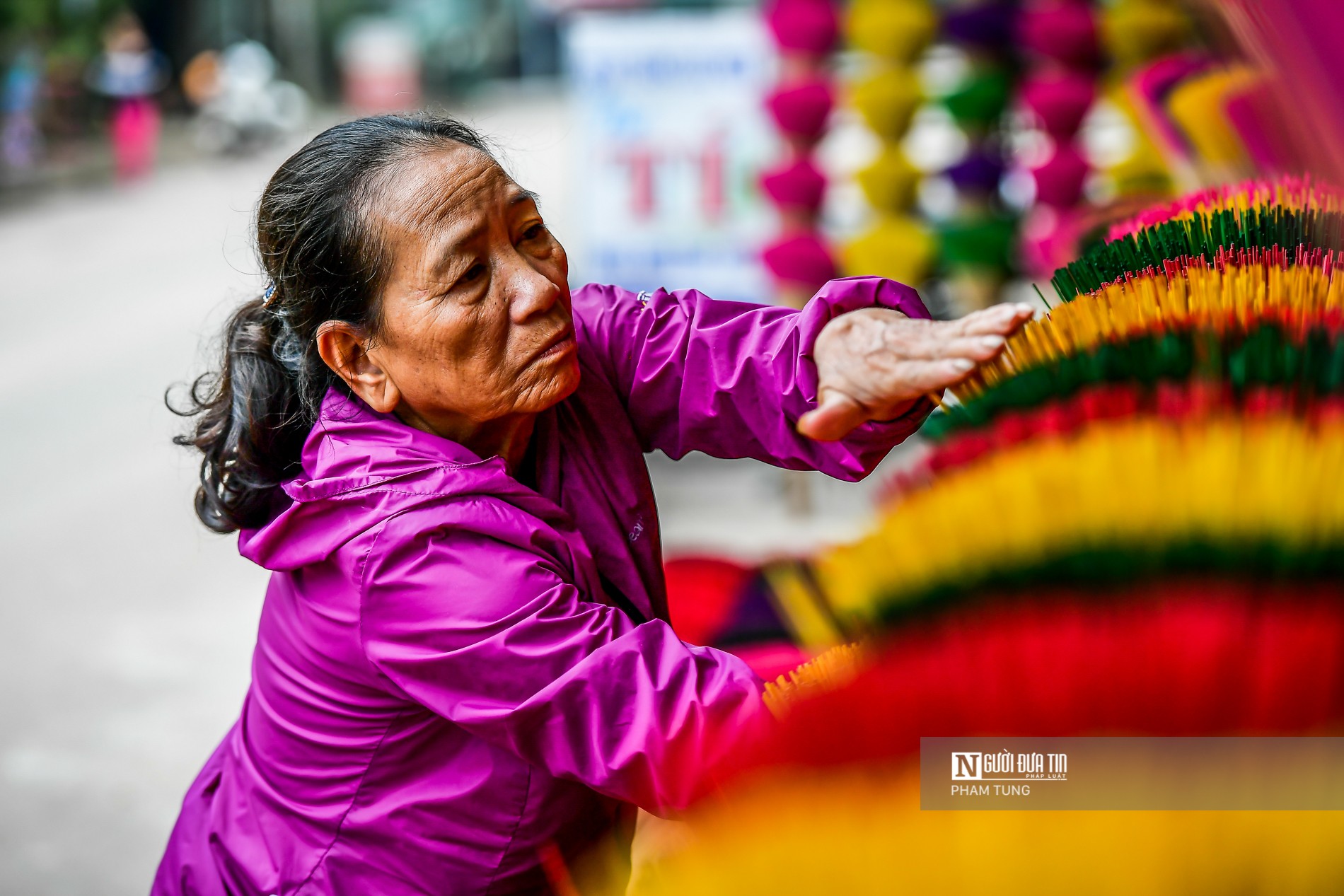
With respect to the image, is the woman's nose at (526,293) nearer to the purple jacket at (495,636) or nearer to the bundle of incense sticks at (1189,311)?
the purple jacket at (495,636)

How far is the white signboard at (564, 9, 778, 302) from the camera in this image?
12.0 ft

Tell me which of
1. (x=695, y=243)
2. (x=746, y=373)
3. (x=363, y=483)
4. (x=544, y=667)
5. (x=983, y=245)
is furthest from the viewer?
(x=695, y=243)

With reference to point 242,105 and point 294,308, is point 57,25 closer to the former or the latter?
point 242,105

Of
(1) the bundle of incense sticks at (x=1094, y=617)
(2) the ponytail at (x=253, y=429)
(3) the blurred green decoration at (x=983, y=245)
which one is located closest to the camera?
(1) the bundle of incense sticks at (x=1094, y=617)

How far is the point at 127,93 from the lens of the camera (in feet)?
39.4

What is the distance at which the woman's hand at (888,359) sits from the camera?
72 centimetres

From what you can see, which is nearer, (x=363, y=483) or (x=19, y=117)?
(x=363, y=483)

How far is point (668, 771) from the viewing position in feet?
2.57

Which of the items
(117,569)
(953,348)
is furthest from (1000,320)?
(117,569)

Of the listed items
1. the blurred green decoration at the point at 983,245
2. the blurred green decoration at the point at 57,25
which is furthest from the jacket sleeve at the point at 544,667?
the blurred green decoration at the point at 57,25

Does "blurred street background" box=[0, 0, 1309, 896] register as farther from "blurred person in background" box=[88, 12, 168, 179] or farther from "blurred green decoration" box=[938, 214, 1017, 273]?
"blurred person in background" box=[88, 12, 168, 179]

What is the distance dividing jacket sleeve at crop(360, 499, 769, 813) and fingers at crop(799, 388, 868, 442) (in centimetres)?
17

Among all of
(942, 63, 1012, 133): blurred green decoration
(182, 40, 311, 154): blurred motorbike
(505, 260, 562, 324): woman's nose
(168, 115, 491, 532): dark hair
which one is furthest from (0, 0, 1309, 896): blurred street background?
(182, 40, 311, 154): blurred motorbike

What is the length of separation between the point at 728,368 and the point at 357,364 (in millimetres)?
308
